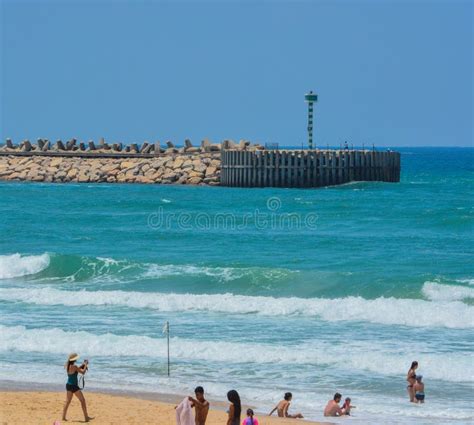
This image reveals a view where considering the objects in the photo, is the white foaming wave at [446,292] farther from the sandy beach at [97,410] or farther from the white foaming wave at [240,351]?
the sandy beach at [97,410]

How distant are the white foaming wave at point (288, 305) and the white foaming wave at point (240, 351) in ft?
10.3

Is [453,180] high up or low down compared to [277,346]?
up

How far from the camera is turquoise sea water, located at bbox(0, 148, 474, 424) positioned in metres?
17.8

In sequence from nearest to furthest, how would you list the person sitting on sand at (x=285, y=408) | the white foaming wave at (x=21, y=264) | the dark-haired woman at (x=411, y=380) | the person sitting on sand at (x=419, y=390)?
the person sitting on sand at (x=285, y=408) → the person sitting on sand at (x=419, y=390) → the dark-haired woman at (x=411, y=380) → the white foaming wave at (x=21, y=264)

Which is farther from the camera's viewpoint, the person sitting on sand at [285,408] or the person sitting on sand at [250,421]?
the person sitting on sand at [285,408]

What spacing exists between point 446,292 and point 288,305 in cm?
440

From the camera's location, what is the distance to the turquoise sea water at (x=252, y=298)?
17.8 meters

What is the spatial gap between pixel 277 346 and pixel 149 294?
22.7 feet

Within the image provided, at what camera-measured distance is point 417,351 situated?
19672 millimetres

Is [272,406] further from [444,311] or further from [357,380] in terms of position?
[444,311]

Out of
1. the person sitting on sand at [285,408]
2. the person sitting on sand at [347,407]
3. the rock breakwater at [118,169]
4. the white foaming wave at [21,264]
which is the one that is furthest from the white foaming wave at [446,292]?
the rock breakwater at [118,169]

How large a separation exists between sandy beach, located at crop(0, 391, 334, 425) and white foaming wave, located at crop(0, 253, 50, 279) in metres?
14.3

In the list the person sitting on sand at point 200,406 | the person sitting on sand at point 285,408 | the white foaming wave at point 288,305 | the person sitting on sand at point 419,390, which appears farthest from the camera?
the white foaming wave at point 288,305

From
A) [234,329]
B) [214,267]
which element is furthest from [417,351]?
[214,267]
